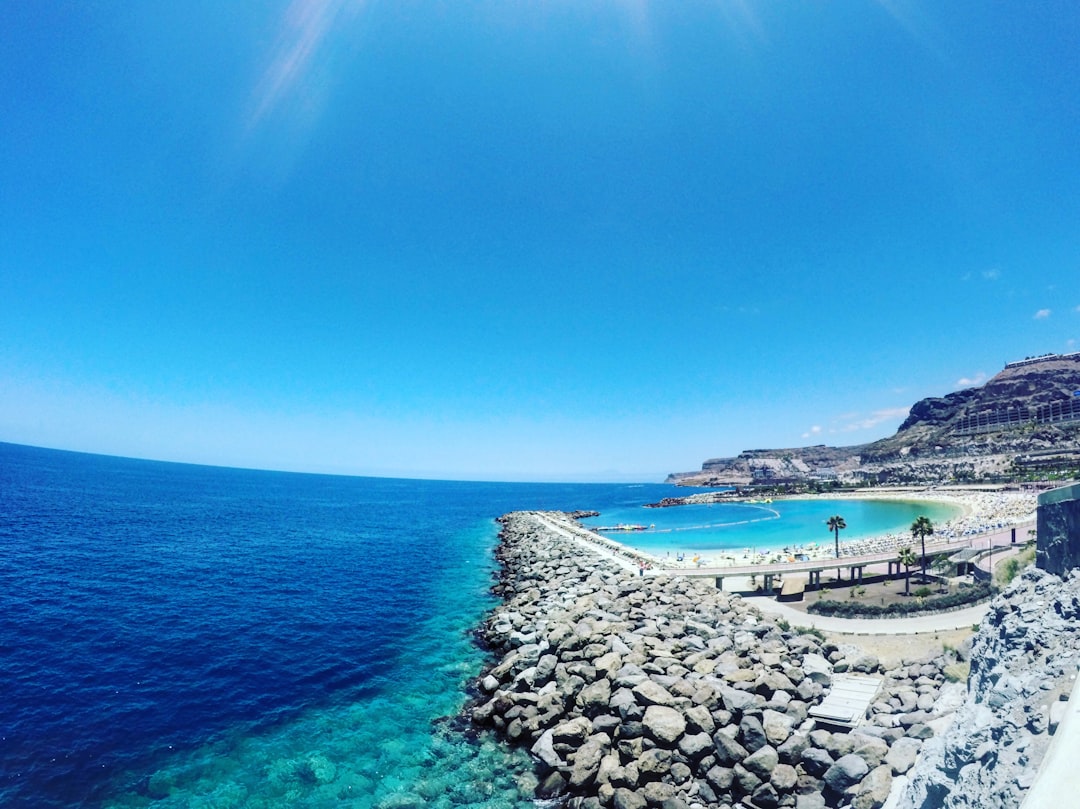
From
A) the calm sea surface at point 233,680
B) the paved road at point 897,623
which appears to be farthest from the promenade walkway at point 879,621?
the calm sea surface at point 233,680

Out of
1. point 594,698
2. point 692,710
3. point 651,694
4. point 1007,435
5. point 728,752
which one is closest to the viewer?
point 728,752

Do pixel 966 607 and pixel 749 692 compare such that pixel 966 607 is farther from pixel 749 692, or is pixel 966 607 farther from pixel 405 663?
pixel 405 663

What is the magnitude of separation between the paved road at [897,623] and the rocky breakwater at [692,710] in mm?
4114

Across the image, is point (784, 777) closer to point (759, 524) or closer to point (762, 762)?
point (762, 762)

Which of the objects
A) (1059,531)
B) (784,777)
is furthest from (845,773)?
(1059,531)

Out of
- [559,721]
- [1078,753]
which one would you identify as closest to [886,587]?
[559,721]

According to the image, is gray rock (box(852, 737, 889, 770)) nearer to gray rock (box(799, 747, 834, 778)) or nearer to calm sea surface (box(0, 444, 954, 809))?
gray rock (box(799, 747, 834, 778))

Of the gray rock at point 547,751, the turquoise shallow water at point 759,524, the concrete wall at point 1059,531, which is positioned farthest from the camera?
the turquoise shallow water at point 759,524

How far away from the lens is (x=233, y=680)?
22797 mm

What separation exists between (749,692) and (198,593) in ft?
121

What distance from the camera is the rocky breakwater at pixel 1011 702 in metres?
6.58

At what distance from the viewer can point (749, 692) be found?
1753 cm

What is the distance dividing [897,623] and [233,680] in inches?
1335

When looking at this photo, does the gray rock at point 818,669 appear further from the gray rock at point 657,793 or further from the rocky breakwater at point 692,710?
the gray rock at point 657,793
